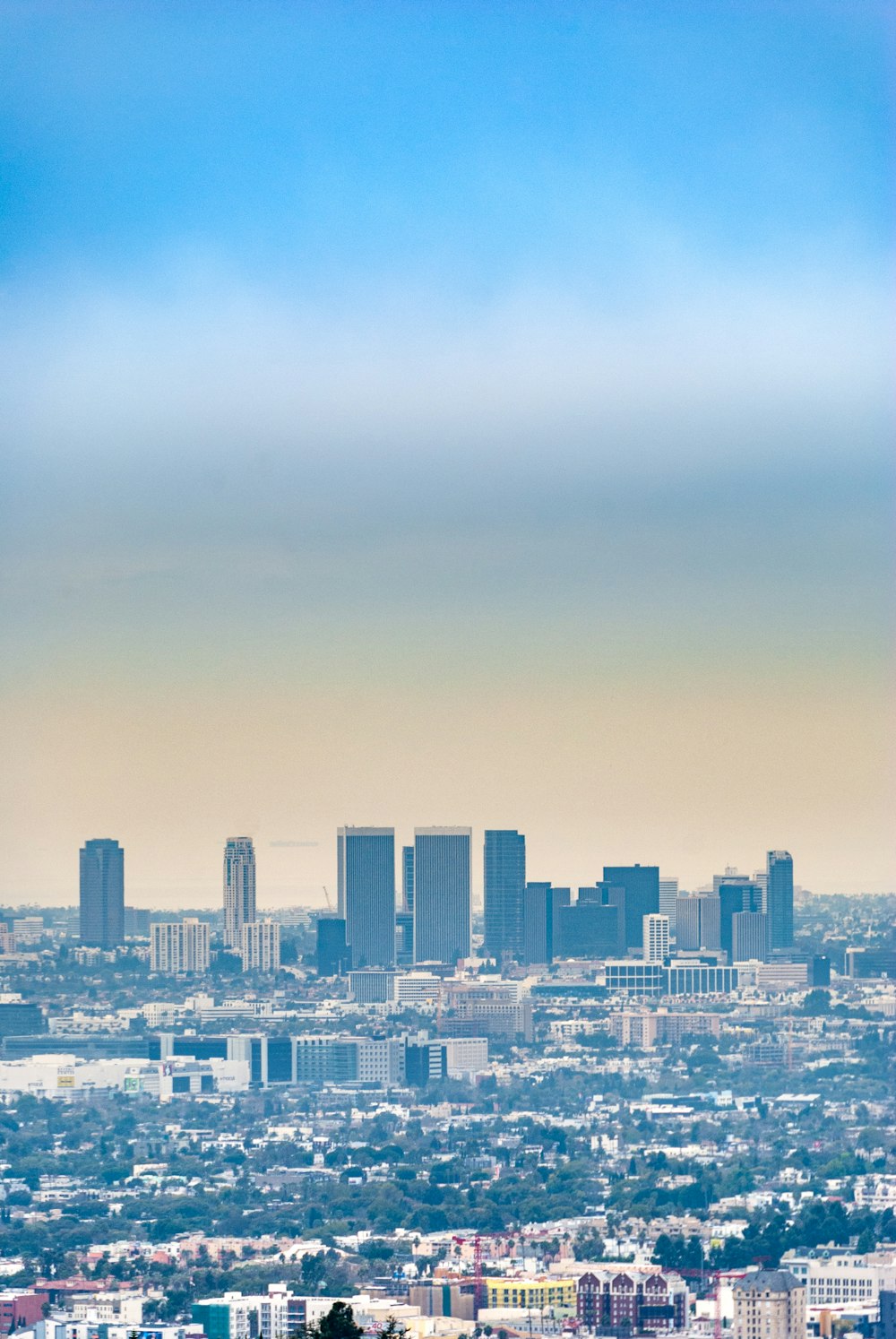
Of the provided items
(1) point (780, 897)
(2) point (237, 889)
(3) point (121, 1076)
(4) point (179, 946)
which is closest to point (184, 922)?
(4) point (179, 946)

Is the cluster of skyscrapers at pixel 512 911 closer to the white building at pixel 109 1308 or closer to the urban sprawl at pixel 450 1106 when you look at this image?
the urban sprawl at pixel 450 1106

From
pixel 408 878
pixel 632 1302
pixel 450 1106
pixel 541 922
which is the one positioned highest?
pixel 408 878

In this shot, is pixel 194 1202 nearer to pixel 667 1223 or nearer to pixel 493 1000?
pixel 667 1223

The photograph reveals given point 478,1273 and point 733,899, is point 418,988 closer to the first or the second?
point 733,899

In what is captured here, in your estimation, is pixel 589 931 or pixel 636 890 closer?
pixel 636 890

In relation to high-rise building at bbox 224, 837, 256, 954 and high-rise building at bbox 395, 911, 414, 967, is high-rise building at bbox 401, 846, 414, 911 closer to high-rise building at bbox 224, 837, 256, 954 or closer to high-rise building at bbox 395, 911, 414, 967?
high-rise building at bbox 395, 911, 414, 967

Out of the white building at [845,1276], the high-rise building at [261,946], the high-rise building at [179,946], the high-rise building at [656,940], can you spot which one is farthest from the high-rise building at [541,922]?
the white building at [845,1276]
